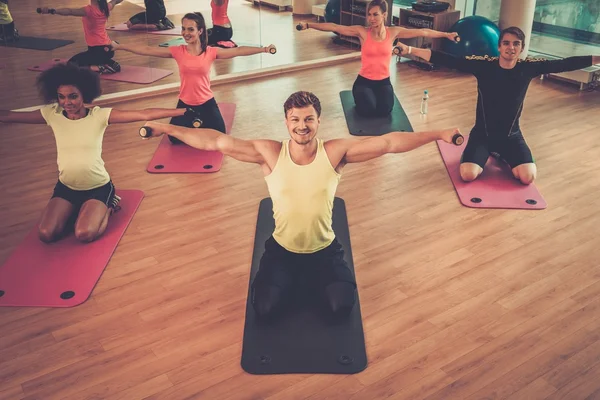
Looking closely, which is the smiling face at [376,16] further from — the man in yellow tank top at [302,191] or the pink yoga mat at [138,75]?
the man in yellow tank top at [302,191]

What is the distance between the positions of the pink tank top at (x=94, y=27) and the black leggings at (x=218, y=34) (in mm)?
1037

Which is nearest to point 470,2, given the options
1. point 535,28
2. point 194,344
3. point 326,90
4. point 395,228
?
point 535,28

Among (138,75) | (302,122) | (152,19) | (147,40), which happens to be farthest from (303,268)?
(138,75)

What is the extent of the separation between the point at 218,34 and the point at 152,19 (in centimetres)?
71

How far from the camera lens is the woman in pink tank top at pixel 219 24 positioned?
560 cm

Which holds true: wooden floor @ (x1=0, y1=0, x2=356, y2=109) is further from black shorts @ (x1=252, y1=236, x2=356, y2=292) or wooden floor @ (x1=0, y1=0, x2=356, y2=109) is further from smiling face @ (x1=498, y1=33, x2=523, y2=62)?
black shorts @ (x1=252, y1=236, x2=356, y2=292)

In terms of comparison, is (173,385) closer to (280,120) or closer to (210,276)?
(210,276)

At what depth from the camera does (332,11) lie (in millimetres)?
7000

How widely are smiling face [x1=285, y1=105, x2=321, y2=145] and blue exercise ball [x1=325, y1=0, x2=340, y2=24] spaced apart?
499 centimetres

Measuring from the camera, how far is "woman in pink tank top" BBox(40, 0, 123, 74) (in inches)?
190

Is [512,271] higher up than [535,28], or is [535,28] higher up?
[535,28]

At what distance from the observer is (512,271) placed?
2938 millimetres

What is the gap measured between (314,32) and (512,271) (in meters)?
4.83

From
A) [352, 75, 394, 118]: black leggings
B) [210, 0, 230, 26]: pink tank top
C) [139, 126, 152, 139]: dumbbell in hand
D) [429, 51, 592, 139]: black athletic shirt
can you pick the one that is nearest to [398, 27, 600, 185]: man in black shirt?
[429, 51, 592, 139]: black athletic shirt
